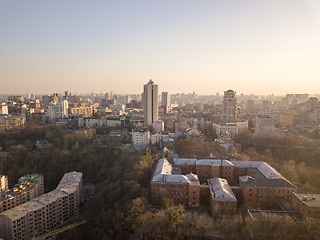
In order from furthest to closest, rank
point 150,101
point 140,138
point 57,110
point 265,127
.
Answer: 1. point 57,110
2. point 150,101
3. point 265,127
4. point 140,138

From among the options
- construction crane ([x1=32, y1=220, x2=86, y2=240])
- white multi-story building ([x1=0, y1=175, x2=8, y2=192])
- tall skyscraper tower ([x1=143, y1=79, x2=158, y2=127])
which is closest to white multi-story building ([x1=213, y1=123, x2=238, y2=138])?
tall skyscraper tower ([x1=143, y1=79, x2=158, y2=127])

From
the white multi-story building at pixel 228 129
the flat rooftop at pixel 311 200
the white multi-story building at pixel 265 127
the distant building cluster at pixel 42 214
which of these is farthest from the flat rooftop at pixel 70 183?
the white multi-story building at pixel 265 127

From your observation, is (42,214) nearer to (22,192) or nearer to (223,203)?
(22,192)

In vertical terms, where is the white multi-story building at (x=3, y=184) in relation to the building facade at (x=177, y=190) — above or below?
below

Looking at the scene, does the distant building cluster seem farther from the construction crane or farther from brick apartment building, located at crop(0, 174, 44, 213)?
brick apartment building, located at crop(0, 174, 44, 213)

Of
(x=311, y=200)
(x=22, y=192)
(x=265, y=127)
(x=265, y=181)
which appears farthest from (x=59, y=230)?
(x=265, y=127)

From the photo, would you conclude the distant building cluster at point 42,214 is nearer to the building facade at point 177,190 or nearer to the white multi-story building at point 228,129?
the building facade at point 177,190

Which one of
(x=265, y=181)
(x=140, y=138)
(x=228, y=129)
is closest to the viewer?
(x=265, y=181)
